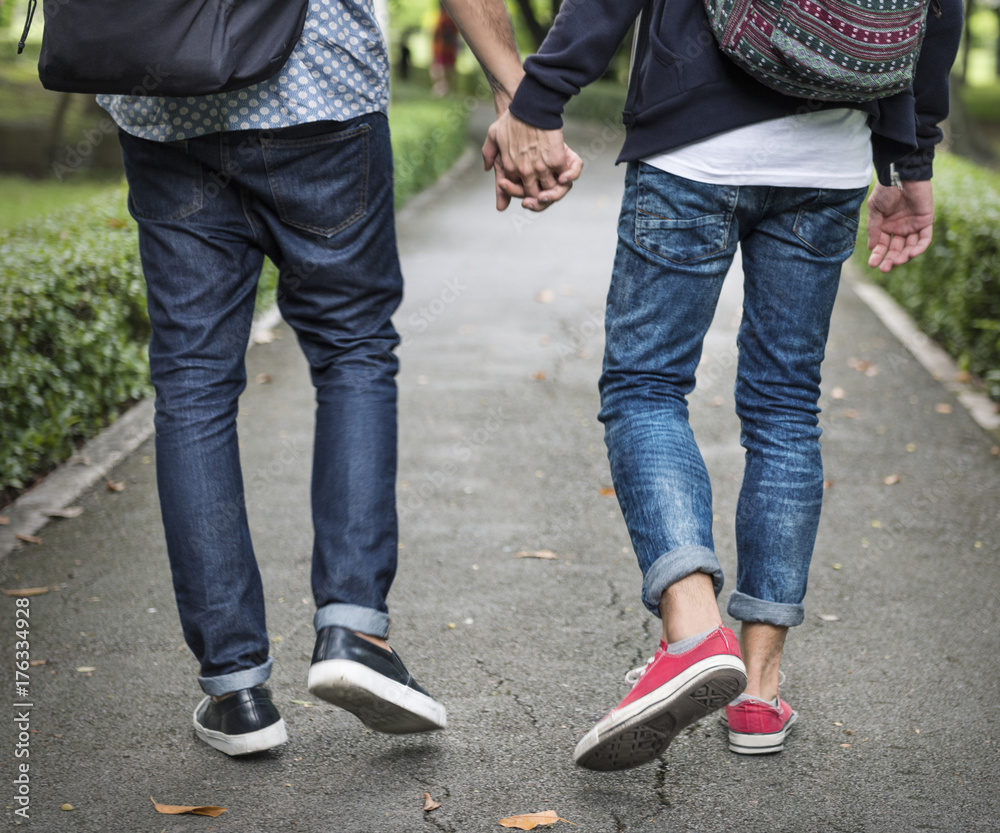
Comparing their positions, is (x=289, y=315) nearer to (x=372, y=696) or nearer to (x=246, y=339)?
(x=246, y=339)

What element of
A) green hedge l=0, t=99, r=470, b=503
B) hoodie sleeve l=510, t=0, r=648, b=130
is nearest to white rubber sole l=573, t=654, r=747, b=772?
hoodie sleeve l=510, t=0, r=648, b=130

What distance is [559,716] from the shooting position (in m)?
2.68

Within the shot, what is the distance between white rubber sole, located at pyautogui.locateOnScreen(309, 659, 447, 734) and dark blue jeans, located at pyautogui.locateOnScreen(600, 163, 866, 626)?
0.50 meters

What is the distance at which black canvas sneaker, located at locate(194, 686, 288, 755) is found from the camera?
7.84 ft

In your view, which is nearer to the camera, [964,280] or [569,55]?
[569,55]

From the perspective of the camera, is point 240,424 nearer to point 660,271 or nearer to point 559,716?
point 559,716

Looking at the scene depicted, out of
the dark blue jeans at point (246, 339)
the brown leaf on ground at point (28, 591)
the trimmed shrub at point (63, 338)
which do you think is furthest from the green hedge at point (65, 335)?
the dark blue jeans at point (246, 339)

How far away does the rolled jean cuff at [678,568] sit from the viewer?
7.07 ft

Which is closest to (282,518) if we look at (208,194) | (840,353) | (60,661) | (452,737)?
(60,661)

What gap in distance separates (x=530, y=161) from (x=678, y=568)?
822 millimetres

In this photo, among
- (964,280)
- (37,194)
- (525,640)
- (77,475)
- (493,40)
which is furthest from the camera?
(37,194)

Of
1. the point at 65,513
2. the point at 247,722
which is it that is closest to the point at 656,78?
the point at 247,722

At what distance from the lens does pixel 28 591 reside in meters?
3.46

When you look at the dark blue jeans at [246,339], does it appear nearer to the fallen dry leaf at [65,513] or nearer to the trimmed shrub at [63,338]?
the fallen dry leaf at [65,513]
